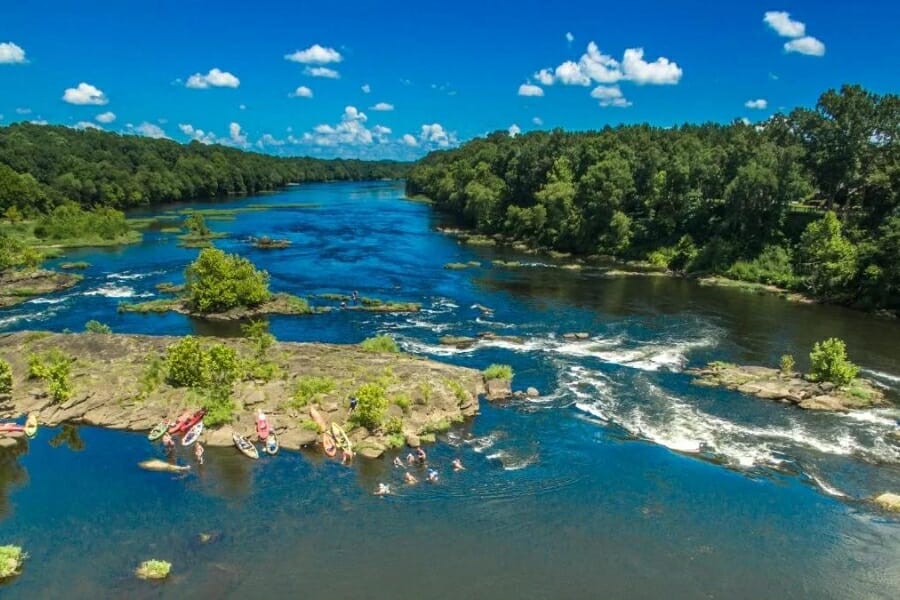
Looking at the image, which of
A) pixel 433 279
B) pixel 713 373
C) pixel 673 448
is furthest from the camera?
pixel 433 279

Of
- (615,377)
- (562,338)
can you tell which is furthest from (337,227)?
(615,377)

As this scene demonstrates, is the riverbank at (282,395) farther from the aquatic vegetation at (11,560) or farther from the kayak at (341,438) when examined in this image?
the aquatic vegetation at (11,560)

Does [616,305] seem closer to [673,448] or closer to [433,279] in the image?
[433,279]

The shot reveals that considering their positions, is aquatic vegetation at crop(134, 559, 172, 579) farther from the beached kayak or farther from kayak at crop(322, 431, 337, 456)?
the beached kayak

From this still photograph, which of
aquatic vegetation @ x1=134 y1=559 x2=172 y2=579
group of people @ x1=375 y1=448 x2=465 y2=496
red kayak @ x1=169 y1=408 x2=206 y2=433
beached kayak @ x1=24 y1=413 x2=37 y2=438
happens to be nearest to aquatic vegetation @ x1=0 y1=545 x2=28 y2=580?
aquatic vegetation @ x1=134 y1=559 x2=172 y2=579

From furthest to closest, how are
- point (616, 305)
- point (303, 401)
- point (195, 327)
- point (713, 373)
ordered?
point (616, 305) < point (195, 327) < point (713, 373) < point (303, 401)

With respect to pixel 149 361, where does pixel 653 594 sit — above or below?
below

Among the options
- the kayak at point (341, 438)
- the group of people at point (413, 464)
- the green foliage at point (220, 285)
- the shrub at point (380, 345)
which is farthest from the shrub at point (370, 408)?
the green foliage at point (220, 285)
